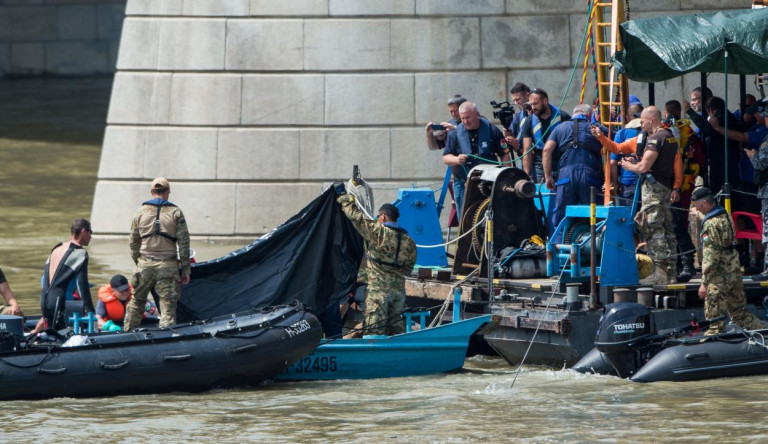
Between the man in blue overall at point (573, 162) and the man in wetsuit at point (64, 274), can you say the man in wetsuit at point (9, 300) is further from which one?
the man in blue overall at point (573, 162)

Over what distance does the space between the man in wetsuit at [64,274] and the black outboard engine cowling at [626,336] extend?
187 inches

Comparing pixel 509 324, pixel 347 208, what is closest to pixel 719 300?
pixel 509 324

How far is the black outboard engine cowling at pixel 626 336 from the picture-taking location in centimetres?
1216

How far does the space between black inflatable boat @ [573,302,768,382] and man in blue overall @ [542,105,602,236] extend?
219 cm

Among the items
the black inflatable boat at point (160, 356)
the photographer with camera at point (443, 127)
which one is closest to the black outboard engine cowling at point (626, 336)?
the black inflatable boat at point (160, 356)

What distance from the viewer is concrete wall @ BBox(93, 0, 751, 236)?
65.1 ft

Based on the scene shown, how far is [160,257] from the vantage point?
1283 centimetres

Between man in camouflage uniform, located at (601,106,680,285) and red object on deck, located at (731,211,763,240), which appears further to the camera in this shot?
red object on deck, located at (731,211,763,240)

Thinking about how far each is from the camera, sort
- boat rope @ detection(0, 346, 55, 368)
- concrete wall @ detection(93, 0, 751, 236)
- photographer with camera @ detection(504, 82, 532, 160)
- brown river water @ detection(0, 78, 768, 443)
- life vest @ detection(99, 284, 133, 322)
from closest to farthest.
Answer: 1. brown river water @ detection(0, 78, 768, 443)
2. boat rope @ detection(0, 346, 55, 368)
3. life vest @ detection(99, 284, 133, 322)
4. photographer with camera @ detection(504, 82, 532, 160)
5. concrete wall @ detection(93, 0, 751, 236)

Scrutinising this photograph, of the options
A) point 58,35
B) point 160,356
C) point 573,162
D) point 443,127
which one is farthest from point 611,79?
point 58,35

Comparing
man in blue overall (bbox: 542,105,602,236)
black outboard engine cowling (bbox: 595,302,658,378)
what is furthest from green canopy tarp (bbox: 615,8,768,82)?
black outboard engine cowling (bbox: 595,302,658,378)

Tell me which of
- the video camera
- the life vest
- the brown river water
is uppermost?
the video camera

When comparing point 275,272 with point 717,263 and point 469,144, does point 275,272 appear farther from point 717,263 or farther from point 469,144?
point 717,263

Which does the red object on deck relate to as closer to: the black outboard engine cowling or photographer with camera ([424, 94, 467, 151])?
the black outboard engine cowling
